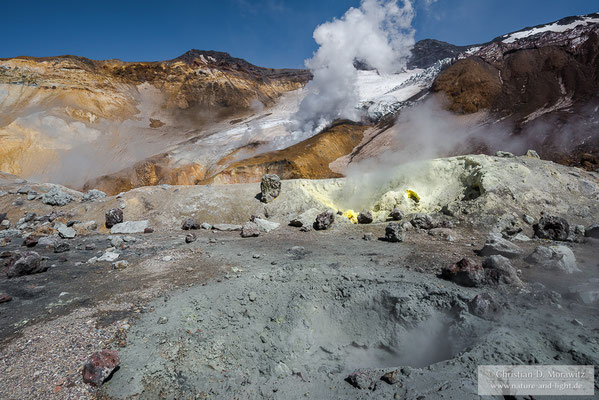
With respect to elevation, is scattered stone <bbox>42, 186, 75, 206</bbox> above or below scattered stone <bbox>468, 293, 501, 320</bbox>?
above

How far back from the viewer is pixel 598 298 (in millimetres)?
3445

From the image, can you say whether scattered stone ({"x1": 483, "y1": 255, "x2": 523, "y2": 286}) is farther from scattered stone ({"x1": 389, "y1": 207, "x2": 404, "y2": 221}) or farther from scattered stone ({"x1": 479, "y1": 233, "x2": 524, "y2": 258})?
scattered stone ({"x1": 389, "y1": 207, "x2": 404, "y2": 221})

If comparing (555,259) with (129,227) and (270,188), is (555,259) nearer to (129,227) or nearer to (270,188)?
(270,188)

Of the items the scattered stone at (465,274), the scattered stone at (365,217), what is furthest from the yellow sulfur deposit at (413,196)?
the scattered stone at (465,274)

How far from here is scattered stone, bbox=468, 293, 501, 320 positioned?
3412mm

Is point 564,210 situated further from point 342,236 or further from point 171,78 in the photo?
point 171,78

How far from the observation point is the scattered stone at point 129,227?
9868 mm

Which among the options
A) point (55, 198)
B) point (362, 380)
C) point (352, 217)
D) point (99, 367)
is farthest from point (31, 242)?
point (352, 217)

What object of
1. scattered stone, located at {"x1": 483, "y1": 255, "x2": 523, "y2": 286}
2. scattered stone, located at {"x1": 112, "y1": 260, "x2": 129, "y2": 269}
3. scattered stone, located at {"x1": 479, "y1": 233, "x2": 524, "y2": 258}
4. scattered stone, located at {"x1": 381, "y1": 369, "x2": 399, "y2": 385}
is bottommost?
scattered stone, located at {"x1": 381, "y1": 369, "x2": 399, "y2": 385}

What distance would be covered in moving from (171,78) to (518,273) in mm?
52538

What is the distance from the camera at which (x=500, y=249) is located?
18.7 feet

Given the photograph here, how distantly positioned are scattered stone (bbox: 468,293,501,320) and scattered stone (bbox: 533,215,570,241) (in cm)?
484

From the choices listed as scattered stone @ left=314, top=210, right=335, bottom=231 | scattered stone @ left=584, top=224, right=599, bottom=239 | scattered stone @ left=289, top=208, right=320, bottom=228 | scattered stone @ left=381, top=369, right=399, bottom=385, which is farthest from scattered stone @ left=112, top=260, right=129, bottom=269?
scattered stone @ left=584, top=224, right=599, bottom=239

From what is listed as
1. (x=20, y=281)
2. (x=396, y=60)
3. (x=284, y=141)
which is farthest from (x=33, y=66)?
(x=396, y=60)
